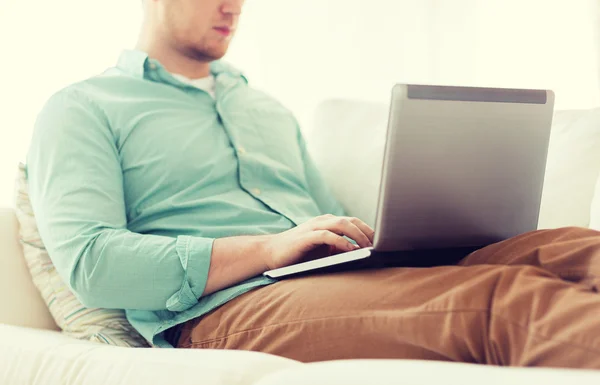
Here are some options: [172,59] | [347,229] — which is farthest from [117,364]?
[172,59]

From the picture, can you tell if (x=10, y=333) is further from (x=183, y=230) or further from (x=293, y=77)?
(x=293, y=77)

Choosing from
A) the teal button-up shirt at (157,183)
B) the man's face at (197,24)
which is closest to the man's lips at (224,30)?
the man's face at (197,24)

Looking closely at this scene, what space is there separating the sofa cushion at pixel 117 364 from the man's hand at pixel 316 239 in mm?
248

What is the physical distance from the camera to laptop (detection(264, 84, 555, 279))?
90 cm

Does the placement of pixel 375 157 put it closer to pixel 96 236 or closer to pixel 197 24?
pixel 197 24

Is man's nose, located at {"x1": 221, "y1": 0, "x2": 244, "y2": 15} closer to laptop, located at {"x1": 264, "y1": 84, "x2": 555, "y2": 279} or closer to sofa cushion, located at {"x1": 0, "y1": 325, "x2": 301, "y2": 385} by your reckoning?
laptop, located at {"x1": 264, "y1": 84, "x2": 555, "y2": 279}

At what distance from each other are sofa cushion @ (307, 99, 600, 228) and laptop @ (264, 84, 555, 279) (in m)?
0.36

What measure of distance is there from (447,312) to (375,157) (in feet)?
2.78

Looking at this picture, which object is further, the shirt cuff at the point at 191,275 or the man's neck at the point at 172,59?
the man's neck at the point at 172,59

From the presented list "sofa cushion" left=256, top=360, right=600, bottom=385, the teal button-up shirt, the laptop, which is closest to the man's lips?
the teal button-up shirt

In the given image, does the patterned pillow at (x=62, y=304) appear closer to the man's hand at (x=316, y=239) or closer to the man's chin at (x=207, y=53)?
the man's hand at (x=316, y=239)

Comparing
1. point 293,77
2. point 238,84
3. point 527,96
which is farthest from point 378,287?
point 293,77

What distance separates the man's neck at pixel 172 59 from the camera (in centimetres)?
158

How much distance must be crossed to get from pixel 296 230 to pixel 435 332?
32cm
